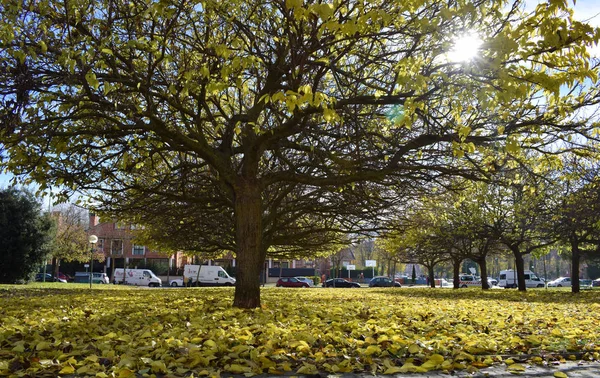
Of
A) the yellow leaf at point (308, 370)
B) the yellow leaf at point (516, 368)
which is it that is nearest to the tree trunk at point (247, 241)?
the yellow leaf at point (308, 370)

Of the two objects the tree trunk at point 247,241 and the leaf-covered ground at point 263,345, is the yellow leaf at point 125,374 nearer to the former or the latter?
the leaf-covered ground at point 263,345

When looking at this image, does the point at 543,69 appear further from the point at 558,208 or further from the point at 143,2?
the point at 558,208

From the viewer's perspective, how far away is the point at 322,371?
13.9 feet

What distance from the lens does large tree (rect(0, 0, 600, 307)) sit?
510 centimetres

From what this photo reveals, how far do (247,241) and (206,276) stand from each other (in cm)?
3911

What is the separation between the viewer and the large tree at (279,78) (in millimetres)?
5102

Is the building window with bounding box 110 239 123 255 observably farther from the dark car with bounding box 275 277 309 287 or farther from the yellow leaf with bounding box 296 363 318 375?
the yellow leaf with bounding box 296 363 318 375

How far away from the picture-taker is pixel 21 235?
86.8 feet

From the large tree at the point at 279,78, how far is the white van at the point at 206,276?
118 ft

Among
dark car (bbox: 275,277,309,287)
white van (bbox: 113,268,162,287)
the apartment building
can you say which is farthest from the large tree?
the apartment building

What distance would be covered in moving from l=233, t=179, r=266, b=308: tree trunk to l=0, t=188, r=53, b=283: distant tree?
23400 millimetres

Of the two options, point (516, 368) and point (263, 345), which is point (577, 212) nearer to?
point (516, 368)

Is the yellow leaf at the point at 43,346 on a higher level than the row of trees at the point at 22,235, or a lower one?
lower

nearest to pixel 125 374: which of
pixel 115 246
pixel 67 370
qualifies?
pixel 67 370
